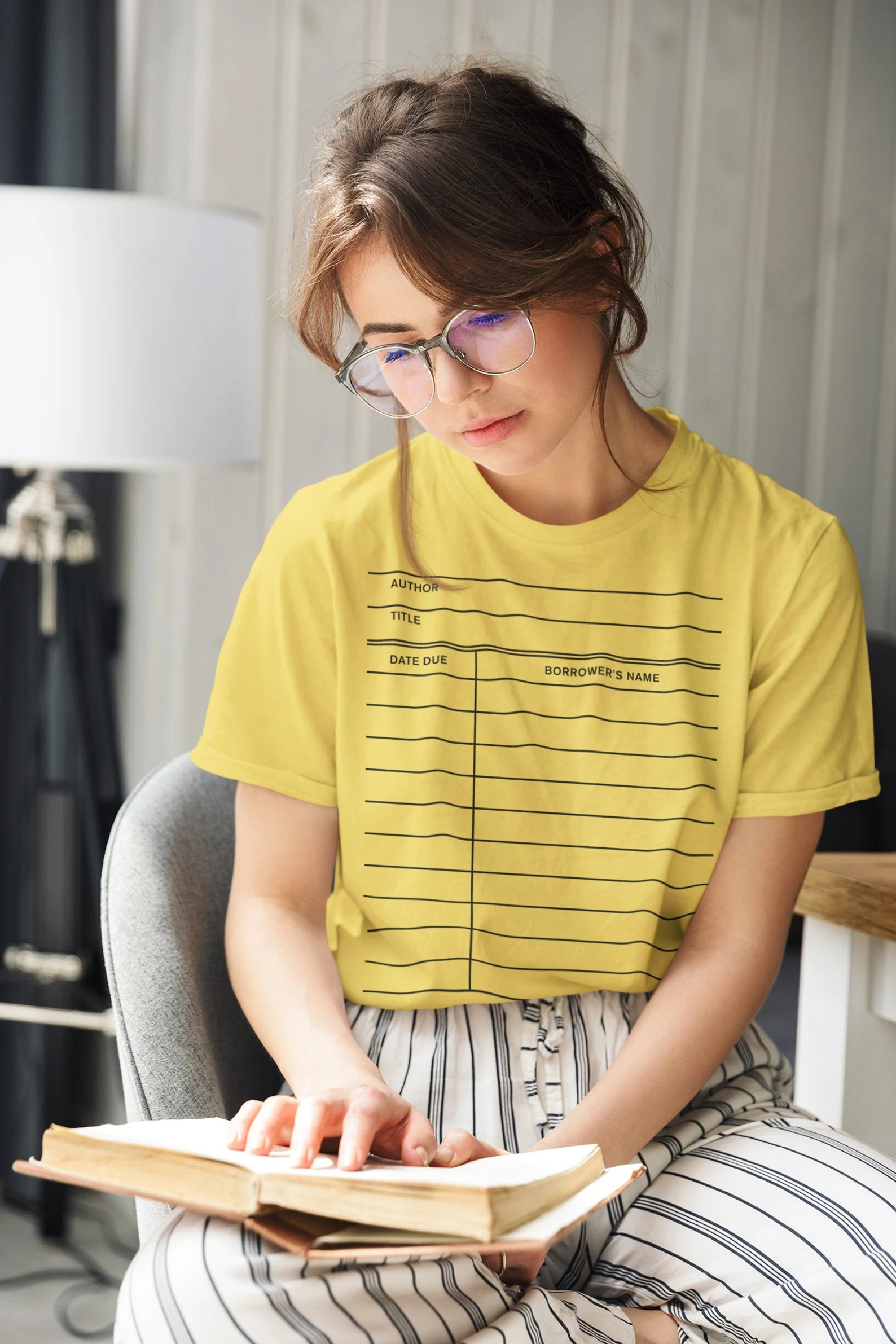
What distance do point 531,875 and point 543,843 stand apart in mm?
26

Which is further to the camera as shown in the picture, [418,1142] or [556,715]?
[556,715]

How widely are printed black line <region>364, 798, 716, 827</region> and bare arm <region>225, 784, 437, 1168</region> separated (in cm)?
6

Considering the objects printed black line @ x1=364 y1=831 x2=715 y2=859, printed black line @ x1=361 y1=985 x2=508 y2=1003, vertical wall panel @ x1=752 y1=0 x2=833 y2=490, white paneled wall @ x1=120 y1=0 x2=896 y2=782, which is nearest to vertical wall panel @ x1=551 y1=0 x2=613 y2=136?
white paneled wall @ x1=120 y1=0 x2=896 y2=782

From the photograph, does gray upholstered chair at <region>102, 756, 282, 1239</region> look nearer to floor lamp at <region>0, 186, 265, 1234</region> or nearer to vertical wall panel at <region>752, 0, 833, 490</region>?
floor lamp at <region>0, 186, 265, 1234</region>

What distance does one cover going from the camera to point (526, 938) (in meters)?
1.02

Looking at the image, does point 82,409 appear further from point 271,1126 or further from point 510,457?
point 271,1126

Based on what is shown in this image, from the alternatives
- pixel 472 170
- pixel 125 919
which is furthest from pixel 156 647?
pixel 472 170

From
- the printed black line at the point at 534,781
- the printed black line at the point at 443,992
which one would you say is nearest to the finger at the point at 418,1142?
the printed black line at the point at 443,992

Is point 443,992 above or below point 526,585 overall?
below

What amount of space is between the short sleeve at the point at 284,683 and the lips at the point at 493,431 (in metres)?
0.16

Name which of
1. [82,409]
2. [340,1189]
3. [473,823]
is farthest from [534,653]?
[82,409]

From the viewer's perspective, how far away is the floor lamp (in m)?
1.55

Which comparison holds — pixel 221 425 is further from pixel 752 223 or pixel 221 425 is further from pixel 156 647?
pixel 752 223

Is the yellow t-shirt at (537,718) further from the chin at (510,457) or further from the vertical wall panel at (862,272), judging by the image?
the vertical wall panel at (862,272)
